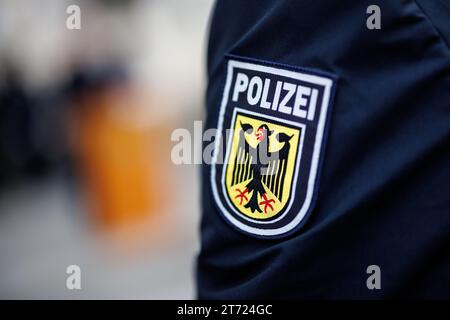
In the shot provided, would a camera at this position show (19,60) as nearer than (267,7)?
No

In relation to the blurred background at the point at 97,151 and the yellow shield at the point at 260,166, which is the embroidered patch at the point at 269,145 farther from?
the blurred background at the point at 97,151

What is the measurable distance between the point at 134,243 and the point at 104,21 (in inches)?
86.2

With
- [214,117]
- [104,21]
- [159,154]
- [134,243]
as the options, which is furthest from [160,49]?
[214,117]

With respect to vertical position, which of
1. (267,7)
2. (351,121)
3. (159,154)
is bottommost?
(159,154)

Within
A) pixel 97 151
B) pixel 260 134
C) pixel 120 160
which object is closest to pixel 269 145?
pixel 260 134

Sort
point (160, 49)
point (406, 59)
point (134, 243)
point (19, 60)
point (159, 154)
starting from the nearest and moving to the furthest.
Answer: point (406, 59) < point (134, 243) < point (159, 154) < point (19, 60) < point (160, 49)

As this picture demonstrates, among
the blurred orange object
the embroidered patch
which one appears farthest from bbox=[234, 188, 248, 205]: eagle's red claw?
the blurred orange object

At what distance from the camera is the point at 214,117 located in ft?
3.05

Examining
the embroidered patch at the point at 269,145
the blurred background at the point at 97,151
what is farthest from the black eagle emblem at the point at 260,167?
the blurred background at the point at 97,151

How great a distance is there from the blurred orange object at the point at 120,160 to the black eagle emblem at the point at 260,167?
3.29 m

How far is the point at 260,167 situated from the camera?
0.86 m

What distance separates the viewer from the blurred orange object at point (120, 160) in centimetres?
414

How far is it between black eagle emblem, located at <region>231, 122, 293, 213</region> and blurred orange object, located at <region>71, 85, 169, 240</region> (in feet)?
10.8
